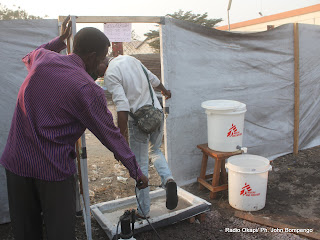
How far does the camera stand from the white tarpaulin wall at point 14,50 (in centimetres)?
309

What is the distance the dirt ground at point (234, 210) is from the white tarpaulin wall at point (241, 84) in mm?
468

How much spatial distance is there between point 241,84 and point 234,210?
6.84ft

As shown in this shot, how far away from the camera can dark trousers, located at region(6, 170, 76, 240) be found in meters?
1.69

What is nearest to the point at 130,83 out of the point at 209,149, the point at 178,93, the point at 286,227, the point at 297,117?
the point at 178,93

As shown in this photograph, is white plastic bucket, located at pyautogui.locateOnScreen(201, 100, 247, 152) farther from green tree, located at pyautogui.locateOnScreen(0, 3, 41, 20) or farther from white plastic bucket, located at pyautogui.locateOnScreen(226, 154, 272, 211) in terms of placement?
green tree, located at pyautogui.locateOnScreen(0, 3, 41, 20)

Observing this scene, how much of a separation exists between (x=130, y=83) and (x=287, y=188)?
2.82m

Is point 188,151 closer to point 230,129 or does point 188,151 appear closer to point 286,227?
point 230,129

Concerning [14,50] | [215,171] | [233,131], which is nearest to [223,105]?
[233,131]

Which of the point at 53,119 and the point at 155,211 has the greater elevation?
the point at 53,119

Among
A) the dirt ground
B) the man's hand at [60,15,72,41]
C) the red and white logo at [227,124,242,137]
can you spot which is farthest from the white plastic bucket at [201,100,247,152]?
the man's hand at [60,15,72,41]

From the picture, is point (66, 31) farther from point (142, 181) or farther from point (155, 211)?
point (155, 211)

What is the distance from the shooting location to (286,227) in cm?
310

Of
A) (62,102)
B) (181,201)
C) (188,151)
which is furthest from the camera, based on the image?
(188,151)

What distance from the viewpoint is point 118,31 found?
353cm
